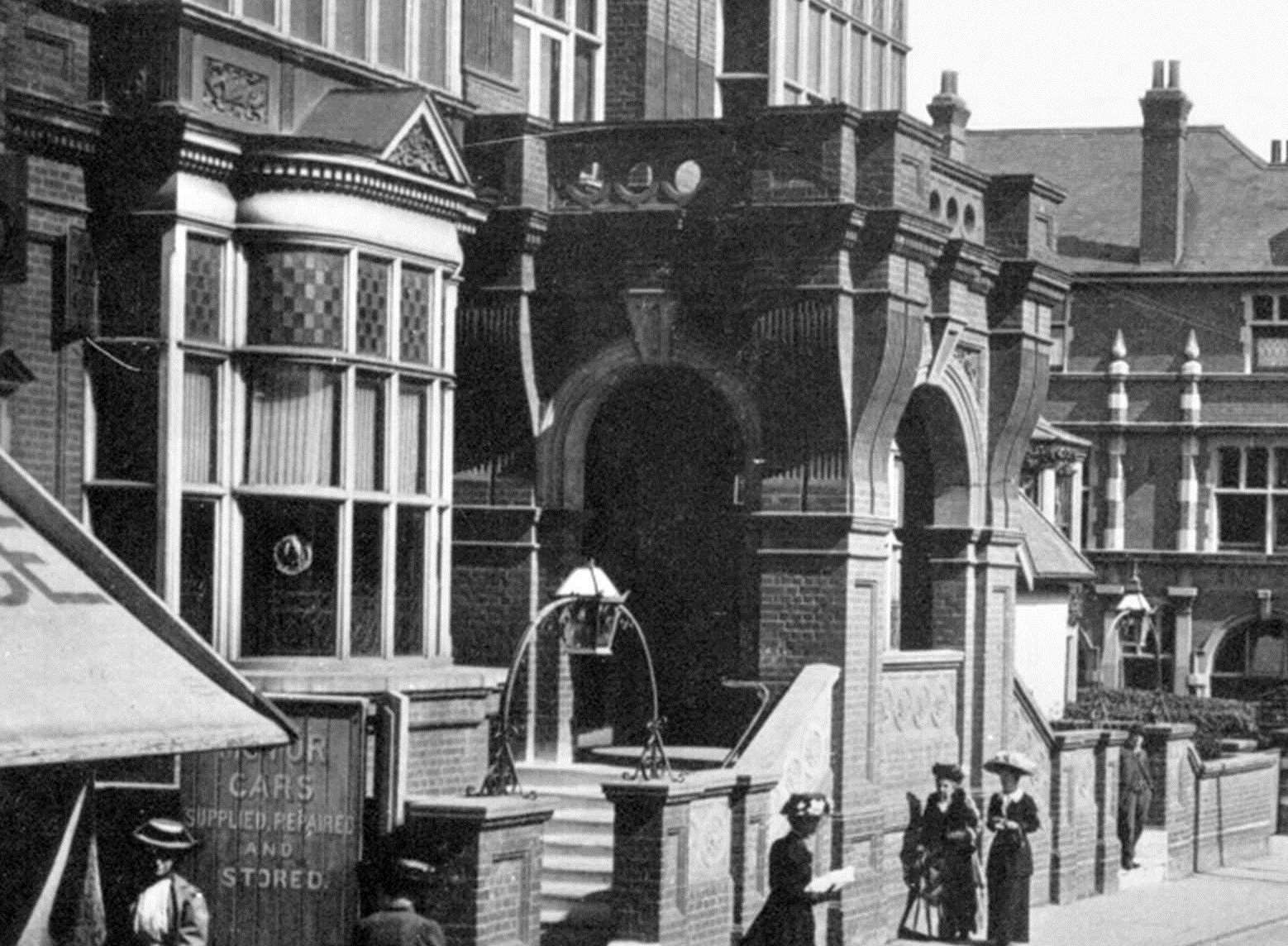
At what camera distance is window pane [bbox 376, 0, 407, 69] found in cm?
1911

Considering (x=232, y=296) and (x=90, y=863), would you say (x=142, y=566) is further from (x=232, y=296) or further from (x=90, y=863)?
(x=90, y=863)

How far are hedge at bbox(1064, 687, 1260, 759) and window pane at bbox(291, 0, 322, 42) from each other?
2627 centimetres

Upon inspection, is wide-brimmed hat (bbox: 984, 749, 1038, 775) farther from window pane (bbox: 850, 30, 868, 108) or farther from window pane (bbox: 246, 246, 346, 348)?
window pane (bbox: 246, 246, 346, 348)

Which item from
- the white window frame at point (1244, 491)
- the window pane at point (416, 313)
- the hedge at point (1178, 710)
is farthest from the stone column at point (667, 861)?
the white window frame at point (1244, 491)

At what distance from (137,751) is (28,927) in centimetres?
63

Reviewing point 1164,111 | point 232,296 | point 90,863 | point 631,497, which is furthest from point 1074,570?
point 90,863

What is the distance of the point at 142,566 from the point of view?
1689cm

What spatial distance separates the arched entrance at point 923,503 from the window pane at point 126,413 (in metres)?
8.38

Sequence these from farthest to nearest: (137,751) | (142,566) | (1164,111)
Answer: (1164,111) < (142,566) < (137,751)

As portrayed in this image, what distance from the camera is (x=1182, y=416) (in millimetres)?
56531

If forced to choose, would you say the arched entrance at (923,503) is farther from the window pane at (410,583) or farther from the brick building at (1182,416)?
the brick building at (1182,416)

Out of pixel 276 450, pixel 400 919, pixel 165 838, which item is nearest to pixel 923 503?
pixel 276 450

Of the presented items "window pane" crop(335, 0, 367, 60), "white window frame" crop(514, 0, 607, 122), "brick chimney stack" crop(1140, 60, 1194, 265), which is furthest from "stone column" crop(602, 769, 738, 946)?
"brick chimney stack" crop(1140, 60, 1194, 265)

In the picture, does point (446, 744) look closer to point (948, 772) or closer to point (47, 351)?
point (47, 351)
